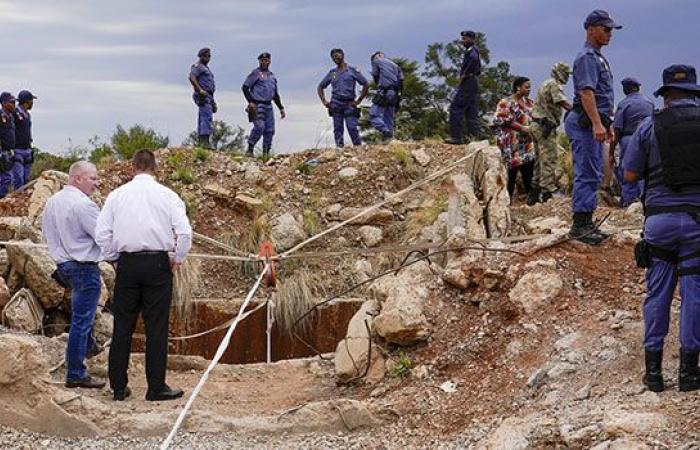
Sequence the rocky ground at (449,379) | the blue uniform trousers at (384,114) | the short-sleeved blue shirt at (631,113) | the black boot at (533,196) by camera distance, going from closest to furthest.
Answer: the rocky ground at (449,379), the short-sleeved blue shirt at (631,113), the black boot at (533,196), the blue uniform trousers at (384,114)

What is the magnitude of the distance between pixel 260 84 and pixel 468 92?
11.0 ft

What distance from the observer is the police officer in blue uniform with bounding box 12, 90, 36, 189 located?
14867 millimetres

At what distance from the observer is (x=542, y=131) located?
12930 millimetres

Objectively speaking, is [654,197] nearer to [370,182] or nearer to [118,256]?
[118,256]

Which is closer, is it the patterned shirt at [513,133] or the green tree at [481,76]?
the patterned shirt at [513,133]

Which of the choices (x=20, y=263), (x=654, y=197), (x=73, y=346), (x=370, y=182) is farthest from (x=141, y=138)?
(x=654, y=197)

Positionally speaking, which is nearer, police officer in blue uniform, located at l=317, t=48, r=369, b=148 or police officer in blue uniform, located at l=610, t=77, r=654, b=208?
A: police officer in blue uniform, located at l=610, t=77, r=654, b=208

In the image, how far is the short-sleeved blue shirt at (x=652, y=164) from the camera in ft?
20.5

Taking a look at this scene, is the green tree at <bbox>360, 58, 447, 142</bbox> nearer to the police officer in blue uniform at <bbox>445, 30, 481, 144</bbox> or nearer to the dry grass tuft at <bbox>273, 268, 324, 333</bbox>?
the police officer in blue uniform at <bbox>445, 30, 481, 144</bbox>

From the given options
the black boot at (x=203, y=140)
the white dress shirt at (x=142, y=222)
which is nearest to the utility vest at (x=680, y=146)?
the white dress shirt at (x=142, y=222)

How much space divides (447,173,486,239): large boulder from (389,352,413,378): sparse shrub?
10.9 ft

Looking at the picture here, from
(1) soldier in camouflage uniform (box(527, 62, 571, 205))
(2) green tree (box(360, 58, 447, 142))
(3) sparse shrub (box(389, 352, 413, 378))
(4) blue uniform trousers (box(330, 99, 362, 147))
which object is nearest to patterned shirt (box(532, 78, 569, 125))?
(1) soldier in camouflage uniform (box(527, 62, 571, 205))

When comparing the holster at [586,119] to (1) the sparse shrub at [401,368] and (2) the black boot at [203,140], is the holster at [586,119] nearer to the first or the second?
(1) the sparse shrub at [401,368]

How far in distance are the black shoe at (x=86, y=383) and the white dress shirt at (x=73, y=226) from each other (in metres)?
0.92
